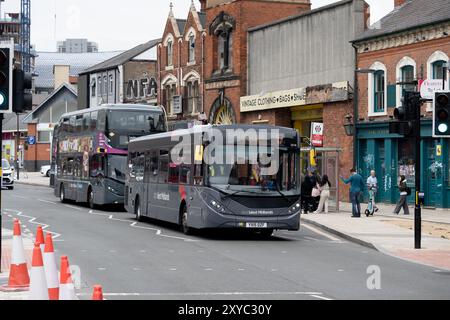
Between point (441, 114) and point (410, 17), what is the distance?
19817 millimetres

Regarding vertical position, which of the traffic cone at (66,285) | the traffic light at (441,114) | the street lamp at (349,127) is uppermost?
the street lamp at (349,127)

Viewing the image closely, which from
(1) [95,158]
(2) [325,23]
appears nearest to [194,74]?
(2) [325,23]

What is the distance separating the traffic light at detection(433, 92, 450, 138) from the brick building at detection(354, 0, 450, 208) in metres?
15.5

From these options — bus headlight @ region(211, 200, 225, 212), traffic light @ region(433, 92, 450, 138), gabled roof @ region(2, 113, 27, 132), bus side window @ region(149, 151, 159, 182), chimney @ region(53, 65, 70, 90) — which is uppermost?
chimney @ region(53, 65, 70, 90)

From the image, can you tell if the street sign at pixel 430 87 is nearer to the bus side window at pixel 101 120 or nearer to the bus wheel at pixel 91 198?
the bus side window at pixel 101 120

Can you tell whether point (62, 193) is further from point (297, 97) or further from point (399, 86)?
point (399, 86)

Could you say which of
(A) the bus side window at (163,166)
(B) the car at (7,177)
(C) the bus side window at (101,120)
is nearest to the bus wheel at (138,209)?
(A) the bus side window at (163,166)

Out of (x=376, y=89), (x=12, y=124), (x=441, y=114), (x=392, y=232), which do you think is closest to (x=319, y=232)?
(x=392, y=232)

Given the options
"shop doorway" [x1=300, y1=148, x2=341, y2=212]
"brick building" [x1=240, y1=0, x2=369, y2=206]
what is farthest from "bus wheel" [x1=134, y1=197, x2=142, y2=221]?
"brick building" [x1=240, y1=0, x2=369, y2=206]

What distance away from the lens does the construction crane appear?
144 m

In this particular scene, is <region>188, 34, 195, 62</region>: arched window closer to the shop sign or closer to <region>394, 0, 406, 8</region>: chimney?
the shop sign

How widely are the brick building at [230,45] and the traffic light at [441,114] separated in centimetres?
3174

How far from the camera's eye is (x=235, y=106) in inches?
2040

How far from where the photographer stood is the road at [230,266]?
13492 mm
